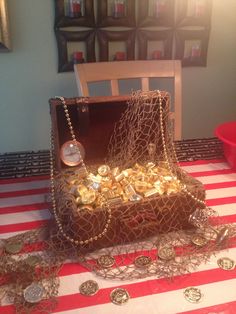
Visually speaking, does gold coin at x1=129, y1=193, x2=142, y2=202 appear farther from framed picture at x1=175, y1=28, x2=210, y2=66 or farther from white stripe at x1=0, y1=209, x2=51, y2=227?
framed picture at x1=175, y1=28, x2=210, y2=66

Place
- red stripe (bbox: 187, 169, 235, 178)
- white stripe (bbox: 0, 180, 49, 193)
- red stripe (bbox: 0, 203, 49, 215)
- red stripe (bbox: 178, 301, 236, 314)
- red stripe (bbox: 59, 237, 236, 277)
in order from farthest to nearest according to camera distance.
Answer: red stripe (bbox: 187, 169, 235, 178)
white stripe (bbox: 0, 180, 49, 193)
red stripe (bbox: 0, 203, 49, 215)
red stripe (bbox: 59, 237, 236, 277)
red stripe (bbox: 178, 301, 236, 314)

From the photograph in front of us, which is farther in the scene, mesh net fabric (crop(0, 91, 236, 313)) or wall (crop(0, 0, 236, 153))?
wall (crop(0, 0, 236, 153))

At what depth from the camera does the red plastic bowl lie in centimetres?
119

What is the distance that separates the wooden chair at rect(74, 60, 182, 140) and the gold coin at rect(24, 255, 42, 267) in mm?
768

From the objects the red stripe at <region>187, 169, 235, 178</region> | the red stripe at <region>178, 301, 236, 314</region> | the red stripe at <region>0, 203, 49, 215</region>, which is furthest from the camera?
the red stripe at <region>187, 169, 235, 178</region>

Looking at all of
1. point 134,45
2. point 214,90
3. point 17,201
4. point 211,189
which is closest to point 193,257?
point 211,189

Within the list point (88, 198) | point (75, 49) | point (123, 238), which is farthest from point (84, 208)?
point (75, 49)

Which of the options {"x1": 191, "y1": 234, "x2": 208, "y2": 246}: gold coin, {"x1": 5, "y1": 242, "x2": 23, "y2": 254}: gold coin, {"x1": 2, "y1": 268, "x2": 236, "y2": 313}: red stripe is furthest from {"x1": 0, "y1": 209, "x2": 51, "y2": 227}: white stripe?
{"x1": 191, "y1": 234, "x2": 208, "y2": 246}: gold coin

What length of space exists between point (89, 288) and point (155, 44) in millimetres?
1384

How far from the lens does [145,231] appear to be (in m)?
0.86

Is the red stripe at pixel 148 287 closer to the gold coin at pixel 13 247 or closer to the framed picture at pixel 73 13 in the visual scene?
the gold coin at pixel 13 247

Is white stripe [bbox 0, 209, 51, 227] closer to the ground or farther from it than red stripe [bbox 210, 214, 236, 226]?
farther from it

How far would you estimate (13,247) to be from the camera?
0.82 meters

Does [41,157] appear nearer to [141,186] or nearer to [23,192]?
[23,192]
